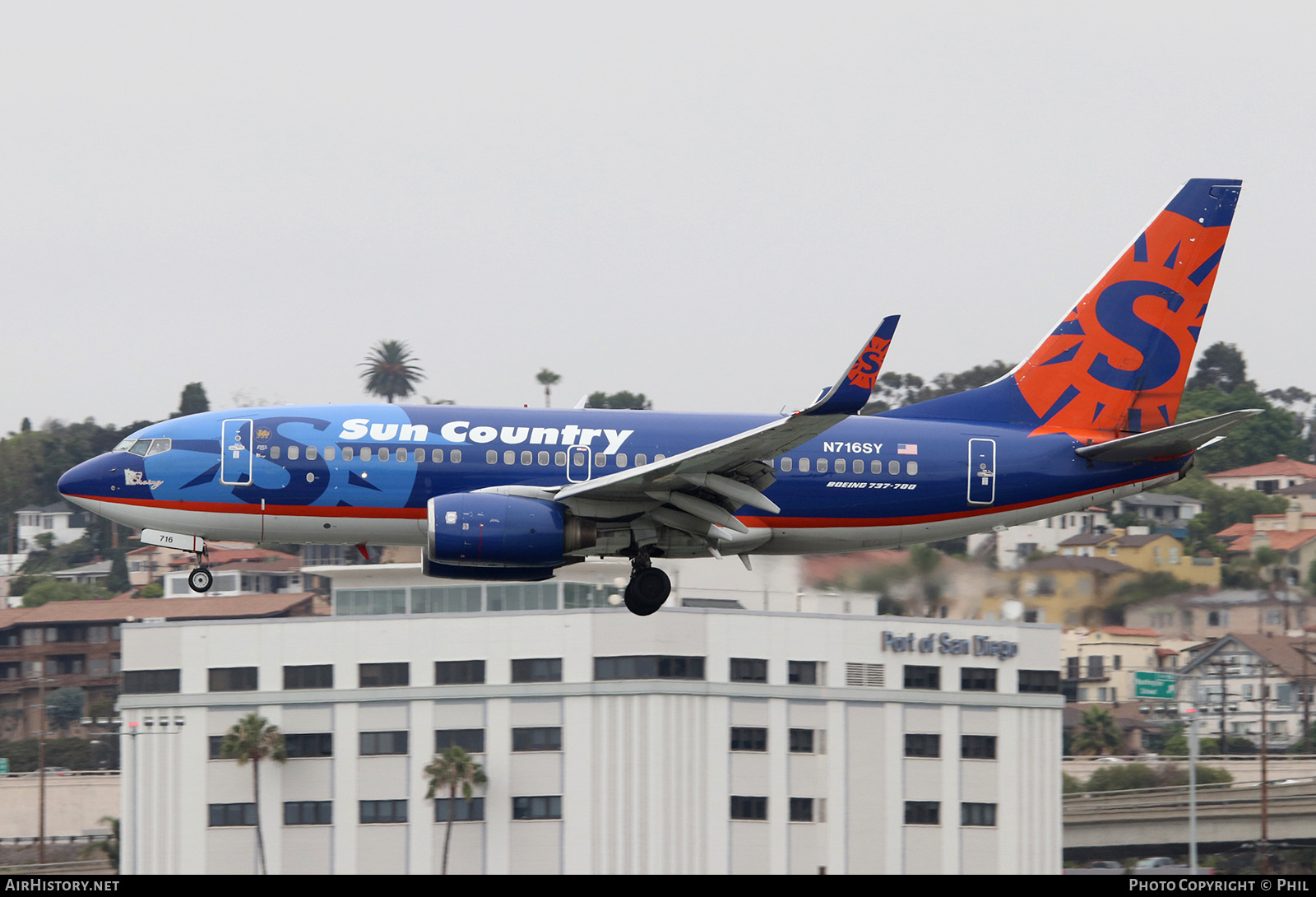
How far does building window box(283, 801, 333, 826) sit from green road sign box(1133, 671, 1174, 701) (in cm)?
3442

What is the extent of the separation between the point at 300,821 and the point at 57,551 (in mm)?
115957

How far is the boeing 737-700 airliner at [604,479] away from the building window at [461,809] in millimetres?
30216

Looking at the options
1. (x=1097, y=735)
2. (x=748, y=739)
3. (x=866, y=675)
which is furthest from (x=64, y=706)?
(x=1097, y=735)

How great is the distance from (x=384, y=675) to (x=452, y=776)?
5834mm

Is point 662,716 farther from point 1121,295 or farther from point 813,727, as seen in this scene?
point 1121,295

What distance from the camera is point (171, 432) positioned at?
3309 cm

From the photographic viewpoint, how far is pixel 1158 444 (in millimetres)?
33906

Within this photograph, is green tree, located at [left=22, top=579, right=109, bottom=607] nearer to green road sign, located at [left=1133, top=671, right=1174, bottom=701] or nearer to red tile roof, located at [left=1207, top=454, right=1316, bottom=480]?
green road sign, located at [left=1133, top=671, right=1174, bottom=701]

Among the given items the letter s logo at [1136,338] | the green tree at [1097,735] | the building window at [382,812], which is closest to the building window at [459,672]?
the building window at [382,812]

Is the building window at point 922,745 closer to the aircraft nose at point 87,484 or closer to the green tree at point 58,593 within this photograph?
the aircraft nose at point 87,484

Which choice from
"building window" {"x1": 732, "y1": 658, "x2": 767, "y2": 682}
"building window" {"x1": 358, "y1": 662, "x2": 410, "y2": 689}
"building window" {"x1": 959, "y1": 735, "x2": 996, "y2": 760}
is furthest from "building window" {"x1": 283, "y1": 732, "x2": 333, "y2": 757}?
"building window" {"x1": 959, "y1": 735, "x2": 996, "y2": 760}

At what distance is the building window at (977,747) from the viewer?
6562 centimetres

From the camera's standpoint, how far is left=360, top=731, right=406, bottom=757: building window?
63875 millimetres

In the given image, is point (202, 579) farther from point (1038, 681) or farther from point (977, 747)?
point (1038, 681)
